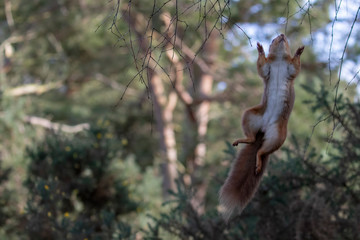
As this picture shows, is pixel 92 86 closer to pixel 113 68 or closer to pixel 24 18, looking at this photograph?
pixel 113 68

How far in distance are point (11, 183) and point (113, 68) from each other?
7.87m

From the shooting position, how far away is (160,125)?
14.2 m

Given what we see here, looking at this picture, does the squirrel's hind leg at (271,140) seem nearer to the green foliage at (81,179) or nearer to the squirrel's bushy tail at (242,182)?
the squirrel's bushy tail at (242,182)

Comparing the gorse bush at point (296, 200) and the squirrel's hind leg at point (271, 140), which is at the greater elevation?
the gorse bush at point (296, 200)

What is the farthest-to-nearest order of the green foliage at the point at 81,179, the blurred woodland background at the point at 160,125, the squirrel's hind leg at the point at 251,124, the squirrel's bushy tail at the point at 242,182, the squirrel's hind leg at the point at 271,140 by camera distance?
the green foliage at the point at 81,179, the blurred woodland background at the point at 160,125, the squirrel's bushy tail at the point at 242,182, the squirrel's hind leg at the point at 251,124, the squirrel's hind leg at the point at 271,140

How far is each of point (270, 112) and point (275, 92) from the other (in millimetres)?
115

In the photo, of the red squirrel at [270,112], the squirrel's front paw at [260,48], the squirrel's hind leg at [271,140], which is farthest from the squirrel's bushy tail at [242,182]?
the squirrel's front paw at [260,48]

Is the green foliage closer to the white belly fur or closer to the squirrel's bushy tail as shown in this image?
the squirrel's bushy tail

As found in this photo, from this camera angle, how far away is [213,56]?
14.6m

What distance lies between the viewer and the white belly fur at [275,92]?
2865 mm

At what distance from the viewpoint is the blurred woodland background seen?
15.8 ft

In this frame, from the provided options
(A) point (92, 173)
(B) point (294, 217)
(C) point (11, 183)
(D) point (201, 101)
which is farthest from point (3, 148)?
(B) point (294, 217)

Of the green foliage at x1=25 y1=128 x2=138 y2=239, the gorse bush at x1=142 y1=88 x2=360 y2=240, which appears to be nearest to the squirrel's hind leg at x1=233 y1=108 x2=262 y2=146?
the gorse bush at x1=142 y1=88 x2=360 y2=240

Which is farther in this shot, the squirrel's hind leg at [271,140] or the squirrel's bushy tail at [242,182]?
the squirrel's bushy tail at [242,182]
